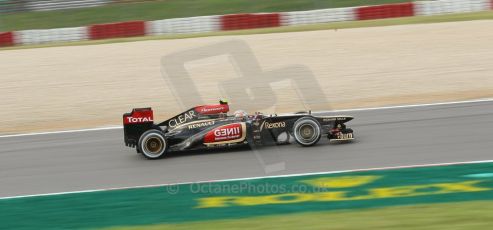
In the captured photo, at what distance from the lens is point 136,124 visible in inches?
390

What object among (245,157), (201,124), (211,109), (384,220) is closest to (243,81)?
(211,109)

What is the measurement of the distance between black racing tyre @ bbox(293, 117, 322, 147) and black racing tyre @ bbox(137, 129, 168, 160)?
5.70 feet

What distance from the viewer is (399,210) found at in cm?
701

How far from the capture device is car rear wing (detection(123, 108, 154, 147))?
988cm

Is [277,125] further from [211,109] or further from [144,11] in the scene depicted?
[144,11]

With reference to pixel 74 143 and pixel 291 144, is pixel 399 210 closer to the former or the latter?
pixel 291 144

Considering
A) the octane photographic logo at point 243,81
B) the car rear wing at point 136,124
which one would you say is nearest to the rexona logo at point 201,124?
the car rear wing at point 136,124

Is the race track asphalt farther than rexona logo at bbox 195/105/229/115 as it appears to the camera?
No

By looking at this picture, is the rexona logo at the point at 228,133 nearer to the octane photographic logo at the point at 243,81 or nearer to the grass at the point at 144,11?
the octane photographic logo at the point at 243,81

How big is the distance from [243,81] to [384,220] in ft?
31.6

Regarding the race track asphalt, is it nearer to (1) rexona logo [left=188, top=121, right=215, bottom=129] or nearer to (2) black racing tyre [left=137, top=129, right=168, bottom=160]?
(2) black racing tyre [left=137, top=129, right=168, bottom=160]

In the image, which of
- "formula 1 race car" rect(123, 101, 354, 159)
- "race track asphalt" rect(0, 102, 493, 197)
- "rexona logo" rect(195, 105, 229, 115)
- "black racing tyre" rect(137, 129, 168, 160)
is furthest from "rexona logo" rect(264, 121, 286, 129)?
"black racing tyre" rect(137, 129, 168, 160)

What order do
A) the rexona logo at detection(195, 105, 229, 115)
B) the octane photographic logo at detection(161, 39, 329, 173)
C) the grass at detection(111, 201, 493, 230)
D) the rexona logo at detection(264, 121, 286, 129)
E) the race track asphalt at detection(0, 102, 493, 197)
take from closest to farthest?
1. the grass at detection(111, 201, 493, 230)
2. the race track asphalt at detection(0, 102, 493, 197)
3. the rexona logo at detection(264, 121, 286, 129)
4. the rexona logo at detection(195, 105, 229, 115)
5. the octane photographic logo at detection(161, 39, 329, 173)

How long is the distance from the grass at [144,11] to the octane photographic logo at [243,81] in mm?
7124
